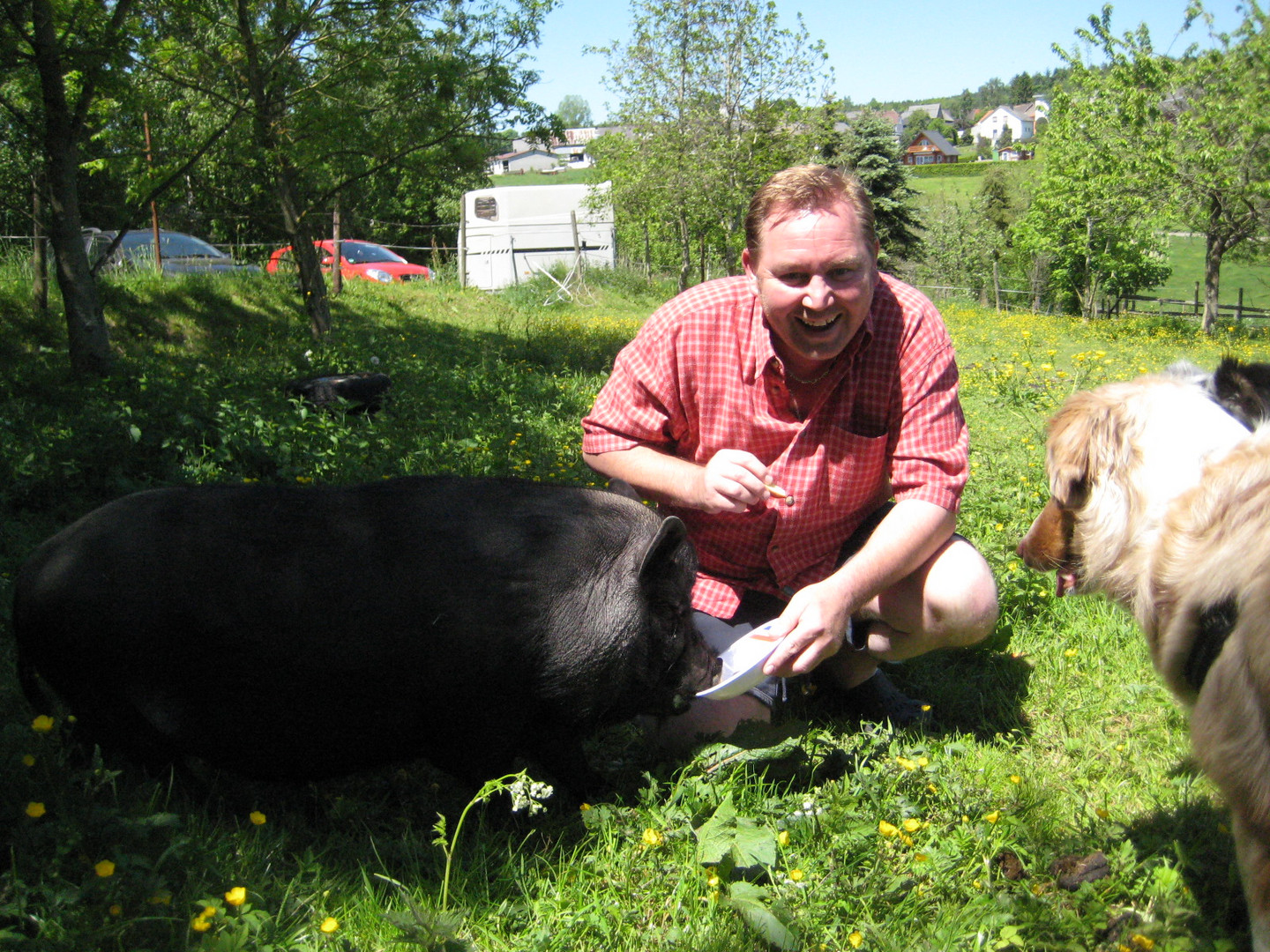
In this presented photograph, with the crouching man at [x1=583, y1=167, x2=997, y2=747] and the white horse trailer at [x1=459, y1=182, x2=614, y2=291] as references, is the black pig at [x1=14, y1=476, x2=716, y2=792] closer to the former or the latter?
the crouching man at [x1=583, y1=167, x2=997, y2=747]

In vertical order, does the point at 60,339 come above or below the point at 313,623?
above

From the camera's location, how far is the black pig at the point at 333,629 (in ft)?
8.11

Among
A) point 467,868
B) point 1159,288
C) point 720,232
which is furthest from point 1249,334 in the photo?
point 467,868

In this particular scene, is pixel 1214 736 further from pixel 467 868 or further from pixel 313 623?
pixel 313 623

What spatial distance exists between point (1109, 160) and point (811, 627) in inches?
964

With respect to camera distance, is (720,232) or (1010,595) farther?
(720,232)

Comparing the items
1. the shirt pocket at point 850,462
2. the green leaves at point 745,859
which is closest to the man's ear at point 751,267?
the shirt pocket at point 850,462

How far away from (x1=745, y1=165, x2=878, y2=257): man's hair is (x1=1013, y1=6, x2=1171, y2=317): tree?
2327 cm

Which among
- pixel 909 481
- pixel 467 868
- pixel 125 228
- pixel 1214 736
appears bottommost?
pixel 467 868

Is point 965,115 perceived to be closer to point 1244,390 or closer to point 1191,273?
point 1191,273

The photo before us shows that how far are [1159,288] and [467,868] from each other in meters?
45.3

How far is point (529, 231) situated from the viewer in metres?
23.4

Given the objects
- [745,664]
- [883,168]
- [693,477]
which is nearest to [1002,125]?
Answer: [883,168]

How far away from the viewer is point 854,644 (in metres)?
3.26
